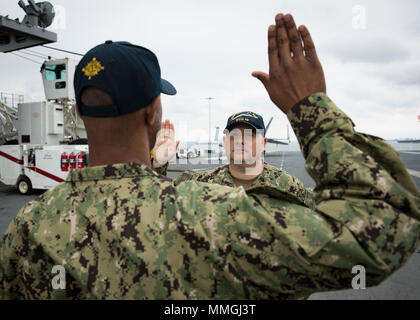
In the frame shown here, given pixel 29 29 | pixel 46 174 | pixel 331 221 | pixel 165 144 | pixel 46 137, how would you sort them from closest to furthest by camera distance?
pixel 331 221 < pixel 165 144 < pixel 46 174 < pixel 46 137 < pixel 29 29

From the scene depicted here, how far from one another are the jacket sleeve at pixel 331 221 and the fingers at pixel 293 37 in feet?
0.46

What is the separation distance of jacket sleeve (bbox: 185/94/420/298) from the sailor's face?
2.07 m

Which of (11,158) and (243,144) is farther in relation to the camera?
(11,158)

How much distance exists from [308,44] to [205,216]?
A: 589mm

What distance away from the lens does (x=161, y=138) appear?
5.55 ft

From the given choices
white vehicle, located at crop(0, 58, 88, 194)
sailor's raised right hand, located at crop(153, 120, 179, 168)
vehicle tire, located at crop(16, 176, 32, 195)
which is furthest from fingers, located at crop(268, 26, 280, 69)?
vehicle tire, located at crop(16, 176, 32, 195)

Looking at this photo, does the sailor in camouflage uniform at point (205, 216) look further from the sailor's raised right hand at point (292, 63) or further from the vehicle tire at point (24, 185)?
the vehicle tire at point (24, 185)

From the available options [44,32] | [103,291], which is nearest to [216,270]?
[103,291]

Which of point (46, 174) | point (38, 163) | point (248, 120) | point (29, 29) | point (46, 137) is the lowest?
point (46, 174)

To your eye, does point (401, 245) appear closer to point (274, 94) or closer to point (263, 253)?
point (263, 253)

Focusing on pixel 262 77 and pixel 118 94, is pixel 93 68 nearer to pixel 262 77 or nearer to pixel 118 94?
pixel 118 94

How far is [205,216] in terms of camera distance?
92 centimetres

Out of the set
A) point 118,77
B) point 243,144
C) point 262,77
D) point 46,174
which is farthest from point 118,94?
point 46,174

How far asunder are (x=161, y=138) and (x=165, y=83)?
0.33 metres
